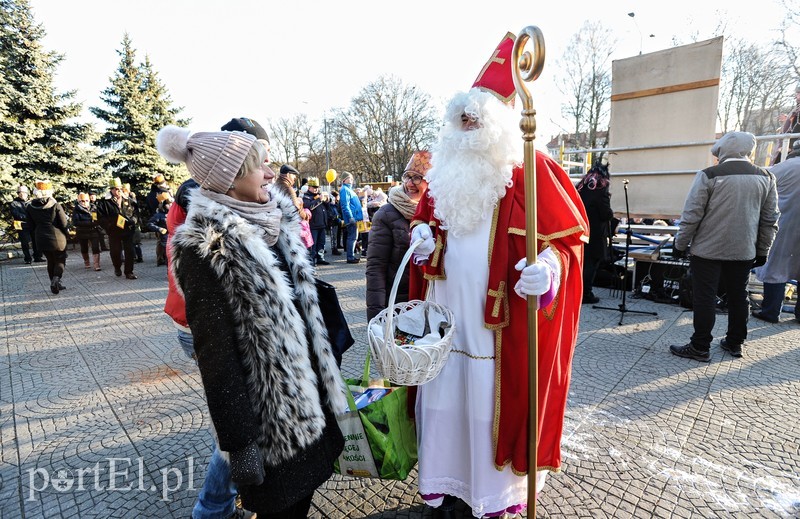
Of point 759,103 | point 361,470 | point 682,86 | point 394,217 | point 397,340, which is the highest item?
point 759,103

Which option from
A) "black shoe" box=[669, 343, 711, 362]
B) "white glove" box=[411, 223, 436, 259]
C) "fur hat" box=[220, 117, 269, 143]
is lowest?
"black shoe" box=[669, 343, 711, 362]

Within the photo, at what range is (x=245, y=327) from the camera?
5.05ft

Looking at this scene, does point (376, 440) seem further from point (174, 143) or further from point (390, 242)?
point (174, 143)

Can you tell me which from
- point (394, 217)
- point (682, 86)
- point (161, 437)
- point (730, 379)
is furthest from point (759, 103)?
point (161, 437)

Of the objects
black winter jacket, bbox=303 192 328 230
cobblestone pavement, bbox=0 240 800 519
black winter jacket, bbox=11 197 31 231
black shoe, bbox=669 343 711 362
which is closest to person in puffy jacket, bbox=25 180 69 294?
cobblestone pavement, bbox=0 240 800 519

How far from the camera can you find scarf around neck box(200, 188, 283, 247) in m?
1.66

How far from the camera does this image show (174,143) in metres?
1.95

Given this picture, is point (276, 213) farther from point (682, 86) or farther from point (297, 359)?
point (682, 86)

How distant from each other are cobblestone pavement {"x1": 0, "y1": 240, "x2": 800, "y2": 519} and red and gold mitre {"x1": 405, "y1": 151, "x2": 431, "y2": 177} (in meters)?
2.17

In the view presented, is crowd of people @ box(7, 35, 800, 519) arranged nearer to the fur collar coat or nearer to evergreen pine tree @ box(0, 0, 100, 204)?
the fur collar coat

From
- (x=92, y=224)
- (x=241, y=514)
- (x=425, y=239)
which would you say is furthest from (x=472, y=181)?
(x=92, y=224)

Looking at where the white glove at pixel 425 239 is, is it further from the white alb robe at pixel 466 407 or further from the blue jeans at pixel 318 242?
the blue jeans at pixel 318 242

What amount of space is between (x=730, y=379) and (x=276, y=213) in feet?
14.3
